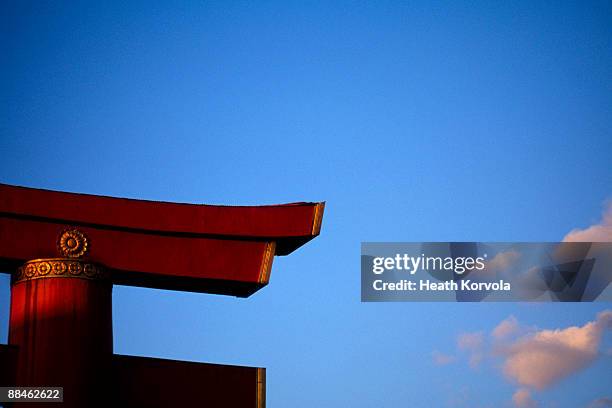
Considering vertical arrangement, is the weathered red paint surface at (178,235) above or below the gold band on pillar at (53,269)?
above

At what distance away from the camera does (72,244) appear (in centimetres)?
1021

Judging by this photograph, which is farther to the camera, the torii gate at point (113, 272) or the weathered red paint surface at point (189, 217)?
the weathered red paint surface at point (189, 217)

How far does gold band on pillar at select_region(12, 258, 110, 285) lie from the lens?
32.8 ft

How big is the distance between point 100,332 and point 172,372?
0.86 metres

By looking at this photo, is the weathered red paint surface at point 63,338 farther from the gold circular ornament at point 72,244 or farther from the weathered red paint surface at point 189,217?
the weathered red paint surface at point 189,217

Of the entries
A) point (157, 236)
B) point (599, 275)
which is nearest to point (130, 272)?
point (157, 236)

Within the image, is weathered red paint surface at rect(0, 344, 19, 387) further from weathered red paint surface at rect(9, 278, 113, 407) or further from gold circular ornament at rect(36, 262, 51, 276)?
gold circular ornament at rect(36, 262, 51, 276)

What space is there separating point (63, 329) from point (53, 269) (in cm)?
58

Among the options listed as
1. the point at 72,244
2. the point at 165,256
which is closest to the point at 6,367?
the point at 72,244

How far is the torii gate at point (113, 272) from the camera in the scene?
9859 mm

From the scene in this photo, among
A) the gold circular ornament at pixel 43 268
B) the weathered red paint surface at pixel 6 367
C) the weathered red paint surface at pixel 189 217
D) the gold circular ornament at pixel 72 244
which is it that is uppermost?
the weathered red paint surface at pixel 189 217

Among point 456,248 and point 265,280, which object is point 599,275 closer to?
point 456,248

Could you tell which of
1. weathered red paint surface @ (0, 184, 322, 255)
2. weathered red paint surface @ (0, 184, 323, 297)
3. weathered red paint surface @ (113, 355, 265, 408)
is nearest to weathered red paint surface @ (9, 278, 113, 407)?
weathered red paint surface @ (113, 355, 265, 408)

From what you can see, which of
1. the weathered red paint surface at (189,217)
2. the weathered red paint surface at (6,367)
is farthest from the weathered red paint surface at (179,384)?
the weathered red paint surface at (189,217)
